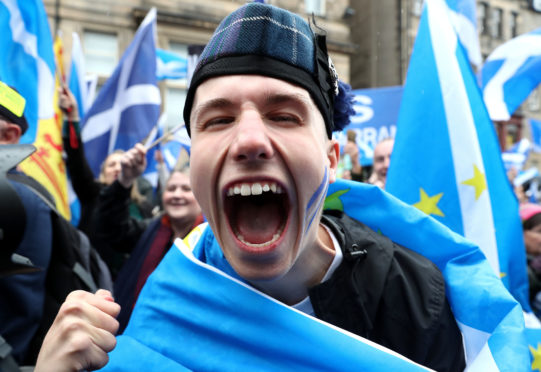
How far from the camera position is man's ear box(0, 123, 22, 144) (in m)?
1.89

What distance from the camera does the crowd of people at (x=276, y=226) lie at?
1.16 m

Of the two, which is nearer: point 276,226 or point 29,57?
point 276,226

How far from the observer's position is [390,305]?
4.59 ft

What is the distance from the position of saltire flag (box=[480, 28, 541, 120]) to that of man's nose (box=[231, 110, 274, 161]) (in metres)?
2.68

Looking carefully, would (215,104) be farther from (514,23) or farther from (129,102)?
(514,23)

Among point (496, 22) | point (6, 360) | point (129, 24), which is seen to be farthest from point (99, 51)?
point (496, 22)

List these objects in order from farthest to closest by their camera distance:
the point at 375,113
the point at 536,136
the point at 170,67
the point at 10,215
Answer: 1. the point at 536,136
2. the point at 170,67
3. the point at 375,113
4. the point at 10,215

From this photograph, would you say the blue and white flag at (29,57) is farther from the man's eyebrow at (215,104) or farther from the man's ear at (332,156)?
the man's ear at (332,156)

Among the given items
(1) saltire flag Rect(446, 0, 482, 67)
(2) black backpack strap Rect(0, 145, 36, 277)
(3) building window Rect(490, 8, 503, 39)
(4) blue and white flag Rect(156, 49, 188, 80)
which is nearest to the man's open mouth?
(2) black backpack strap Rect(0, 145, 36, 277)

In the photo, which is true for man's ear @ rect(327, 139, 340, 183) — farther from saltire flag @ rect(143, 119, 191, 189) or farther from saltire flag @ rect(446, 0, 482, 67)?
saltire flag @ rect(446, 0, 482, 67)

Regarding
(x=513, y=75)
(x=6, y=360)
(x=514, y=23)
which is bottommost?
(x=514, y=23)

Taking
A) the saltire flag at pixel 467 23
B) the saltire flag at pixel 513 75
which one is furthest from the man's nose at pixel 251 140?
the saltire flag at pixel 513 75

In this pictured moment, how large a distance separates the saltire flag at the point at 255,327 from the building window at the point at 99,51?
13.3 m

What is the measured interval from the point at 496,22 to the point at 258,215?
91.4 feet
